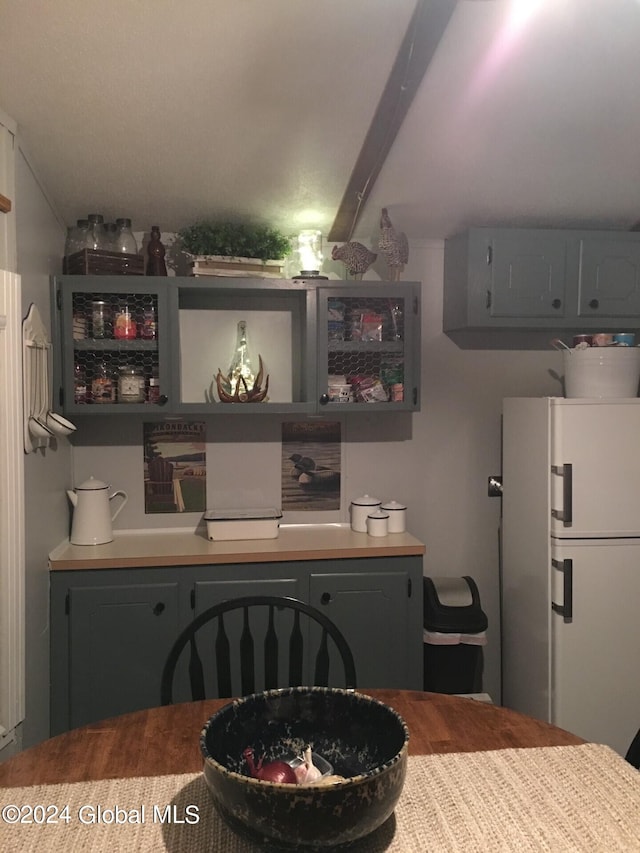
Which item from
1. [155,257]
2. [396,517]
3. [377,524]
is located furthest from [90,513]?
[396,517]

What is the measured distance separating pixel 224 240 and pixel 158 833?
233 centimetres

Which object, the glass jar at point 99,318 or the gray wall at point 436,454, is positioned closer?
the glass jar at point 99,318

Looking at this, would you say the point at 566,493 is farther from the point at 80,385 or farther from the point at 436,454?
the point at 80,385

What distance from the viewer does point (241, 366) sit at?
3.17 meters

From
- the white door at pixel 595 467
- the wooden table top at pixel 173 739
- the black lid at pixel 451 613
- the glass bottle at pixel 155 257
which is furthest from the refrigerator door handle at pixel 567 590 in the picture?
the glass bottle at pixel 155 257

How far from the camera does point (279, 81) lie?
2.19 metres

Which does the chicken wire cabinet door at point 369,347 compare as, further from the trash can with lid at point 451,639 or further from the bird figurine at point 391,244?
the trash can with lid at point 451,639

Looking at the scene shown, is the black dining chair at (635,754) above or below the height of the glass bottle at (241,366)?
below

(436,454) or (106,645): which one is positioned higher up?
(436,454)

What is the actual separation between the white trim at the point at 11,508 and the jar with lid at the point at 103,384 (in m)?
0.61

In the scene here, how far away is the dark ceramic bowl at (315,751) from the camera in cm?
94

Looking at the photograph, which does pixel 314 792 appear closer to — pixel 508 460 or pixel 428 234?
pixel 508 460

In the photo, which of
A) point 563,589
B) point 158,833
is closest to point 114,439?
point 563,589

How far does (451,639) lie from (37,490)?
1.80 metres
